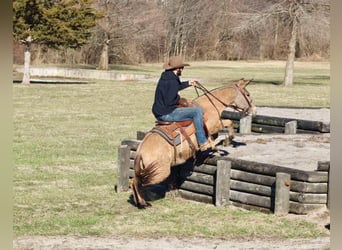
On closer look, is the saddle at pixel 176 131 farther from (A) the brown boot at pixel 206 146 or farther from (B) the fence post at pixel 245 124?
(B) the fence post at pixel 245 124

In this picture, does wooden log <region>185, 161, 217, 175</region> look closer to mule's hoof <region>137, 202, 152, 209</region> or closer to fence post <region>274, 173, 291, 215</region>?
mule's hoof <region>137, 202, 152, 209</region>

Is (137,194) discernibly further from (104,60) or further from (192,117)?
(104,60)

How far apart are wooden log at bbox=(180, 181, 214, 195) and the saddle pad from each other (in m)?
0.85

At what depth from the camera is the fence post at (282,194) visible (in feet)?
22.3

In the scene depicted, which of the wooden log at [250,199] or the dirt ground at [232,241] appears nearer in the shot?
the dirt ground at [232,241]

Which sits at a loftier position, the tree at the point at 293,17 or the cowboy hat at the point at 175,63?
the tree at the point at 293,17

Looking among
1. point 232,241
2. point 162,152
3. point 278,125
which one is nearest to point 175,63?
point 162,152

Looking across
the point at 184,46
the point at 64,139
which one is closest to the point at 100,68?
the point at 184,46

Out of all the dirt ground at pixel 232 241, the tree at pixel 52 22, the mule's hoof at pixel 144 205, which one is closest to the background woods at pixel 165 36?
the tree at pixel 52 22

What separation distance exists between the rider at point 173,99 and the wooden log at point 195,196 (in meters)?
0.78

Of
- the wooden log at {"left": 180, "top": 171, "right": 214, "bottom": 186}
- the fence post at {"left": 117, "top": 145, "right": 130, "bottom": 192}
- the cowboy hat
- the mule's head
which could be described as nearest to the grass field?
the fence post at {"left": 117, "top": 145, "right": 130, "bottom": 192}

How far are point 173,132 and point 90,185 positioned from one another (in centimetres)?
221

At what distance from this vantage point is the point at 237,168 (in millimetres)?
7500

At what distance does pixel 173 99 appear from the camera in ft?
24.0
